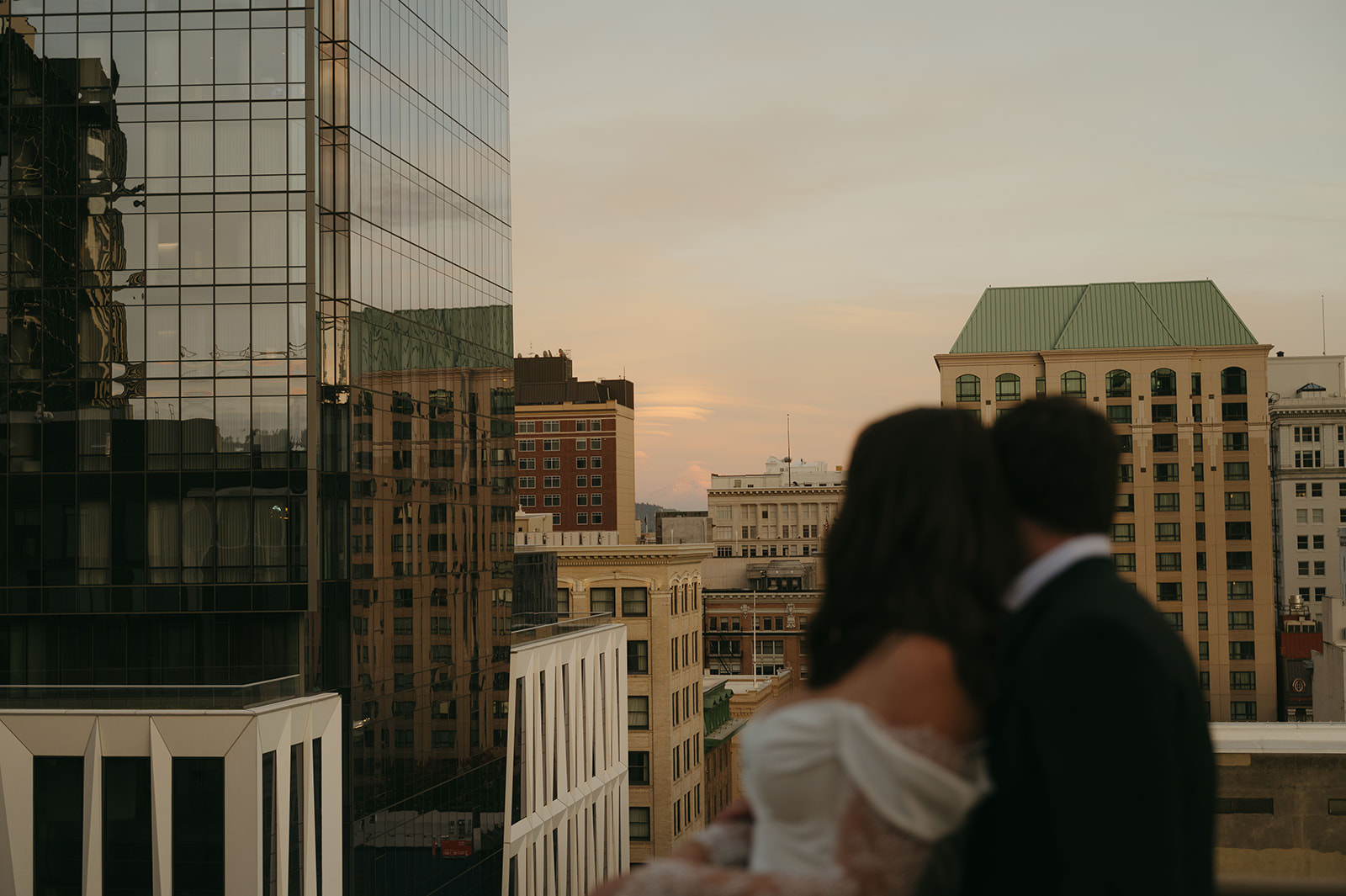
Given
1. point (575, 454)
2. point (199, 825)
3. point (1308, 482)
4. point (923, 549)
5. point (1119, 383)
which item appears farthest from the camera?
point (575, 454)

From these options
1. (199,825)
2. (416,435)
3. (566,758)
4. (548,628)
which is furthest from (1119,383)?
(199,825)

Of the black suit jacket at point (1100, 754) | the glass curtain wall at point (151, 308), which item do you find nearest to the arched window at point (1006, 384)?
the glass curtain wall at point (151, 308)

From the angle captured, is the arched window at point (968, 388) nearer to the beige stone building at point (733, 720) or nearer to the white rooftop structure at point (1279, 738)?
the beige stone building at point (733, 720)

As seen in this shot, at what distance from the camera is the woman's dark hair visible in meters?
2.58

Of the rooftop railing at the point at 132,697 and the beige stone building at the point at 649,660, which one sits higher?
the rooftop railing at the point at 132,697

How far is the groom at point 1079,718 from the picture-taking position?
7.70ft

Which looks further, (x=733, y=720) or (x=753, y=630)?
(x=753, y=630)

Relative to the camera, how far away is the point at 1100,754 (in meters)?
2.36

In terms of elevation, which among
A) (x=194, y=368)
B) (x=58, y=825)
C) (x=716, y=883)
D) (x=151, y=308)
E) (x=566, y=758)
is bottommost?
(x=566, y=758)

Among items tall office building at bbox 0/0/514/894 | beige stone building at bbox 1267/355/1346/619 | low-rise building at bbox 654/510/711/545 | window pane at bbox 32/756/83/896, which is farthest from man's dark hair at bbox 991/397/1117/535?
low-rise building at bbox 654/510/711/545

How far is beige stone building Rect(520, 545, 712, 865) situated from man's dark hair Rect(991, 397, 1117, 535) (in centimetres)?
7137

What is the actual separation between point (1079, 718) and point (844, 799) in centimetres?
51

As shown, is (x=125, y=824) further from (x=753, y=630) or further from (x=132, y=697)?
(x=753, y=630)

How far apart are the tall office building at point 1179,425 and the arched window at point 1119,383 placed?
7 cm
